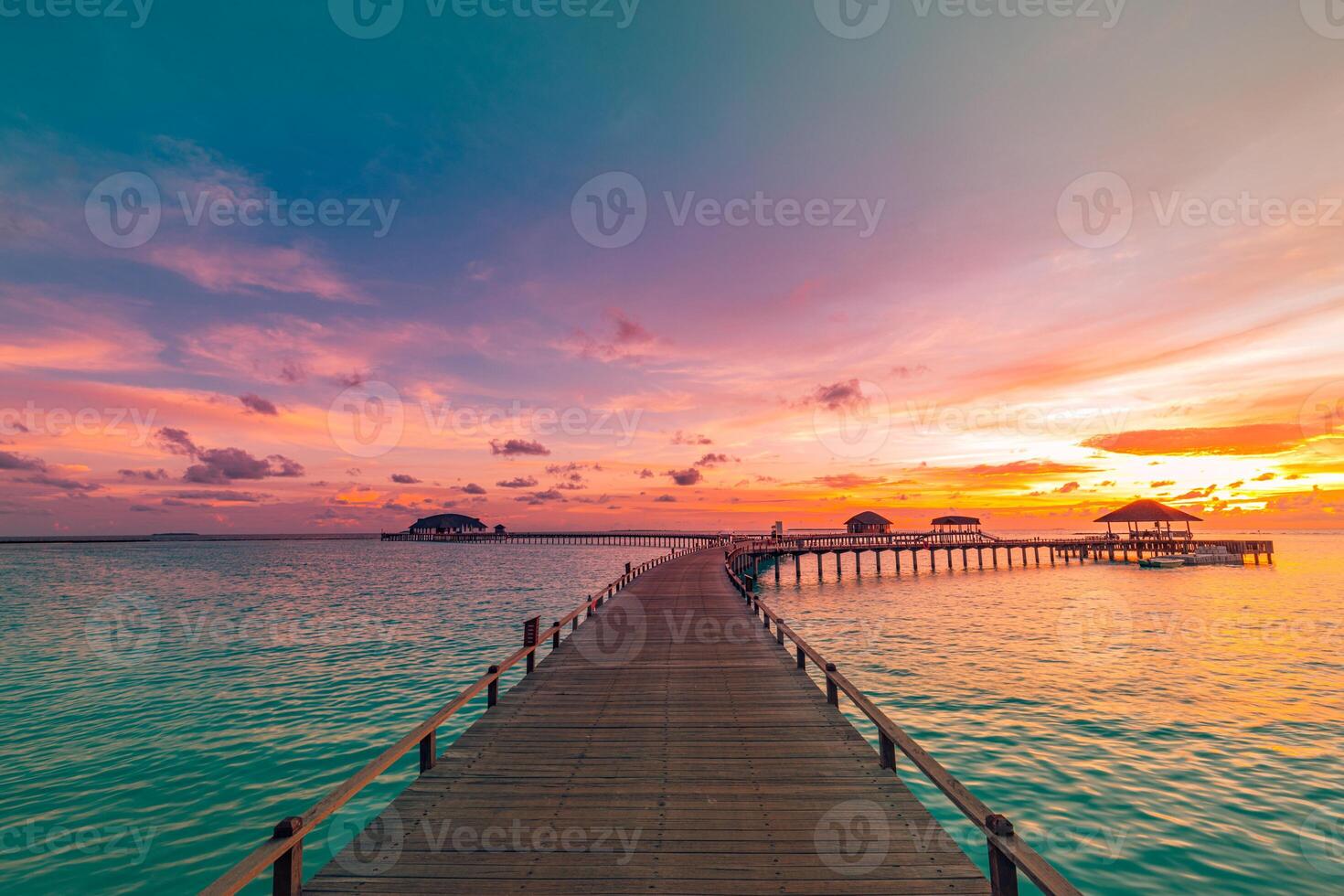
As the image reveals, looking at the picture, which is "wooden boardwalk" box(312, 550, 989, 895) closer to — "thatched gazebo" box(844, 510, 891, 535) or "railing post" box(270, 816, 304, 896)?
"railing post" box(270, 816, 304, 896)

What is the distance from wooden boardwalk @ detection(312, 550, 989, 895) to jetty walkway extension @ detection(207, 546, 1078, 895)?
0.07 ft

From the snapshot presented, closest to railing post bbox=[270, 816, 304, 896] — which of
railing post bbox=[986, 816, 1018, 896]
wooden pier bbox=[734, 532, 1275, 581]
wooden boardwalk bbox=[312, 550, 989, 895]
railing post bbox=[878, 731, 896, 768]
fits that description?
wooden boardwalk bbox=[312, 550, 989, 895]

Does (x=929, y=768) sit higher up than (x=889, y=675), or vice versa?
(x=929, y=768)

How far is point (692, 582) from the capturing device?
30469 millimetres

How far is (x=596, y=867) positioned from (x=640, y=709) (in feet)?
16.1

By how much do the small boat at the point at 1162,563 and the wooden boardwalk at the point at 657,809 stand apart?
71577 mm

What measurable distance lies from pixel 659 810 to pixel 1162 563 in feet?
255

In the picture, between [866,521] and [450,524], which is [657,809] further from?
[450,524]

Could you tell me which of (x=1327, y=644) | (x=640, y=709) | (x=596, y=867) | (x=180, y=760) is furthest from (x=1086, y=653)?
(x=180, y=760)

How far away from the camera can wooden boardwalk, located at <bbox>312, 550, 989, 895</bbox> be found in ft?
16.1

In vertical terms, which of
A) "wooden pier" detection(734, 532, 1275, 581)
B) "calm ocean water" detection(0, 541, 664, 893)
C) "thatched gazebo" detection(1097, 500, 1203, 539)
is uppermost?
"thatched gazebo" detection(1097, 500, 1203, 539)

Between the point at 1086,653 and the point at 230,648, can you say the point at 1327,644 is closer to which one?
the point at 1086,653

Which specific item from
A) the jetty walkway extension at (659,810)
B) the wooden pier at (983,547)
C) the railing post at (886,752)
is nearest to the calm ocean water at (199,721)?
the jetty walkway extension at (659,810)

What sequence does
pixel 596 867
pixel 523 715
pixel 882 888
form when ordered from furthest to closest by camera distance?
pixel 523 715 → pixel 596 867 → pixel 882 888
